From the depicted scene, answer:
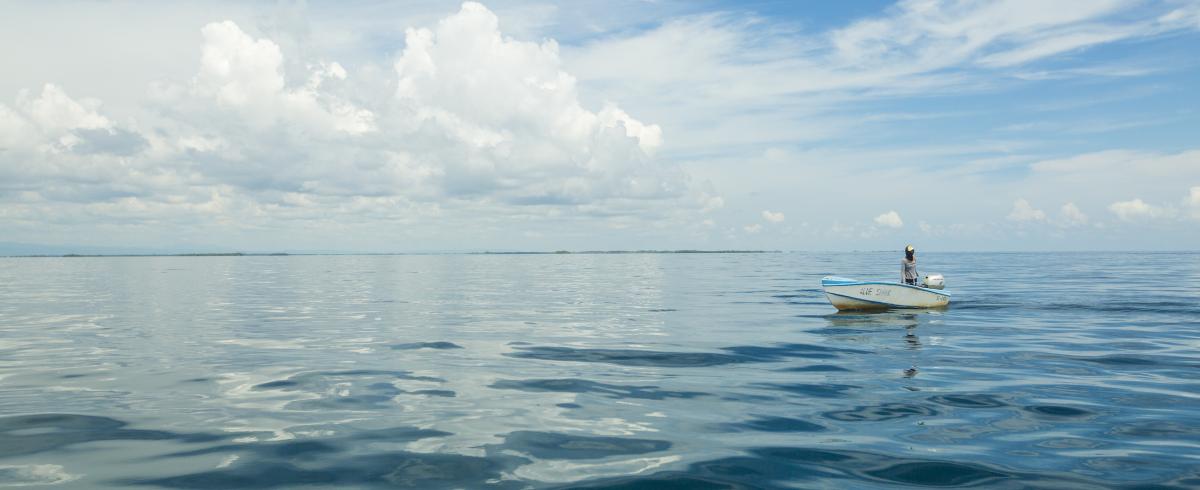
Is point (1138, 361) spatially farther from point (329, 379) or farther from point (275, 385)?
point (275, 385)

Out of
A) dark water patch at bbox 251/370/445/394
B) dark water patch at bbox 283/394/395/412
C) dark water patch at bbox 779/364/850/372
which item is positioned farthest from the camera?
dark water patch at bbox 779/364/850/372

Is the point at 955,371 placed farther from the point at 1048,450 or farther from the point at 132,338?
the point at 132,338

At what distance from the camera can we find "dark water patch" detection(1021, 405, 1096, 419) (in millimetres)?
12570

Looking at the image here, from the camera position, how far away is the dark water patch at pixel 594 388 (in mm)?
14523

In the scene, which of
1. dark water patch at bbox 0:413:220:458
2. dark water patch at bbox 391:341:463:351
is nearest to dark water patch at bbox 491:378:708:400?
dark water patch at bbox 0:413:220:458

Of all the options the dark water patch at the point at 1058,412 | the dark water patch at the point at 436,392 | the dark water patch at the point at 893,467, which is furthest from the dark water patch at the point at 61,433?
the dark water patch at the point at 1058,412

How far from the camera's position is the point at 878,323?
28062mm

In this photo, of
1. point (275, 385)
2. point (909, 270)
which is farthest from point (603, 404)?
point (909, 270)

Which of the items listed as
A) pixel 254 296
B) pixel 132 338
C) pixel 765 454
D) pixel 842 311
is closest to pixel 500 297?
pixel 254 296

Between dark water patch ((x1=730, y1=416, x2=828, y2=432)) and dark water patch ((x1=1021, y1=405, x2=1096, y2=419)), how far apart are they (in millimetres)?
3996

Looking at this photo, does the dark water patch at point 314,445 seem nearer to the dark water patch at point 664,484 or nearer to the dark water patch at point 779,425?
the dark water patch at point 664,484

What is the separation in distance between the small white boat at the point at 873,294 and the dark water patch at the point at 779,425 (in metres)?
20.2

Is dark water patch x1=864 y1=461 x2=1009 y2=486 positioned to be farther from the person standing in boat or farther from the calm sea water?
the person standing in boat

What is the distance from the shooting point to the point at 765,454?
10305 mm
